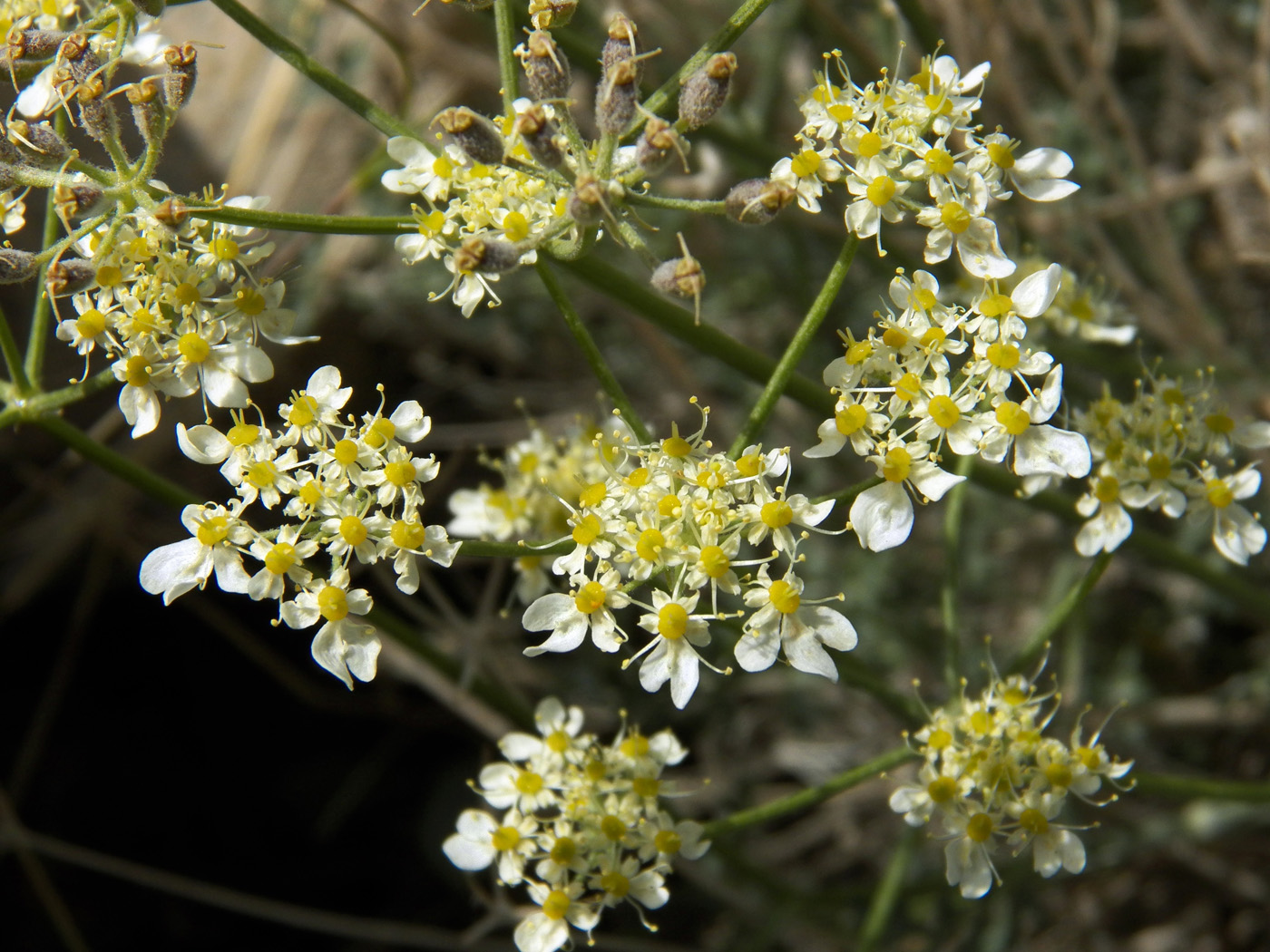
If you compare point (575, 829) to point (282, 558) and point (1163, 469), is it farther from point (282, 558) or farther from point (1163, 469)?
point (1163, 469)

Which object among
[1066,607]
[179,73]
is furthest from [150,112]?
[1066,607]

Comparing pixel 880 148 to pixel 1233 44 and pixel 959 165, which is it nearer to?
pixel 959 165

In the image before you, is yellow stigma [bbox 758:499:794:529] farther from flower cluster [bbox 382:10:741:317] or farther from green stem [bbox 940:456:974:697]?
green stem [bbox 940:456:974:697]

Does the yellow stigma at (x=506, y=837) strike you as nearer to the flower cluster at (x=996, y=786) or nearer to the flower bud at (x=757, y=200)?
the flower cluster at (x=996, y=786)

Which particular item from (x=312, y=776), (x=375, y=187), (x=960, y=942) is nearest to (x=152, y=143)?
(x=375, y=187)

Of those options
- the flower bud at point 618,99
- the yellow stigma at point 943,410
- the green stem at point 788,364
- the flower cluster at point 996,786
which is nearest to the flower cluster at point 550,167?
the flower bud at point 618,99

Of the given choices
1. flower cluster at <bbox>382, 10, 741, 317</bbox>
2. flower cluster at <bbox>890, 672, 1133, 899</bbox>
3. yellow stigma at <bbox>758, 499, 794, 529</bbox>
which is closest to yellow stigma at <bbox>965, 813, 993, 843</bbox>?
flower cluster at <bbox>890, 672, 1133, 899</bbox>
